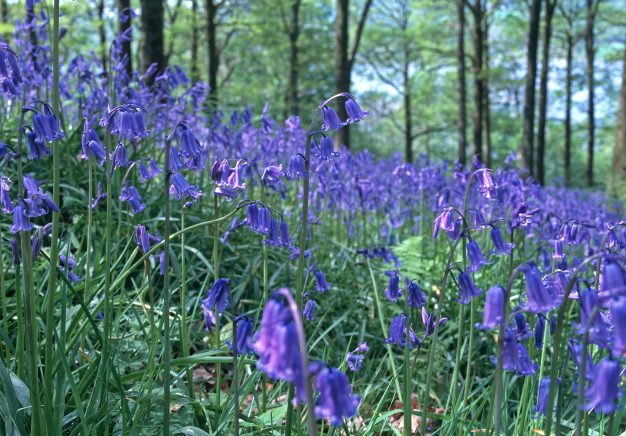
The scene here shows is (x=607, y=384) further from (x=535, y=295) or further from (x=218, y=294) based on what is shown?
(x=218, y=294)

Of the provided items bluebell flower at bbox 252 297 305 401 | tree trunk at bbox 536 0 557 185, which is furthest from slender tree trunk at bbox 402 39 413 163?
bluebell flower at bbox 252 297 305 401

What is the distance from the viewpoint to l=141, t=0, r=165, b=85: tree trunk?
712cm

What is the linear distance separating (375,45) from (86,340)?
2642cm

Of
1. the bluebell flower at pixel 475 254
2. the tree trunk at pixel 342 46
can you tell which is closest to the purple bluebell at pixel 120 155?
the bluebell flower at pixel 475 254

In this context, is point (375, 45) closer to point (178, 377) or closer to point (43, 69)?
point (43, 69)

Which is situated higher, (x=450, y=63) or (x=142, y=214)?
(x=450, y=63)

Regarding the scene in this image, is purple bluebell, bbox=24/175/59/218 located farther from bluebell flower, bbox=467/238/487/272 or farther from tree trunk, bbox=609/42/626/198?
tree trunk, bbox=609/42/626/198

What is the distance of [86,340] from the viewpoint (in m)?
2.56

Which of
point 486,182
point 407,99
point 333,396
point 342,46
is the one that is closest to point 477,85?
point 342,46

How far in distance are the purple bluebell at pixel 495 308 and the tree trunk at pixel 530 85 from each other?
12675 millimetres

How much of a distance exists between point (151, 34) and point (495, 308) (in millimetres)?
6762

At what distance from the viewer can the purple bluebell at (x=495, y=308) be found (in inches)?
50.9

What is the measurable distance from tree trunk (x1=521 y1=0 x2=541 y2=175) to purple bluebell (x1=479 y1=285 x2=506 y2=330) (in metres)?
12.7

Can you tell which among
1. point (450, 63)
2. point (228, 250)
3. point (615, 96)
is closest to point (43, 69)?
point (228, 250)
